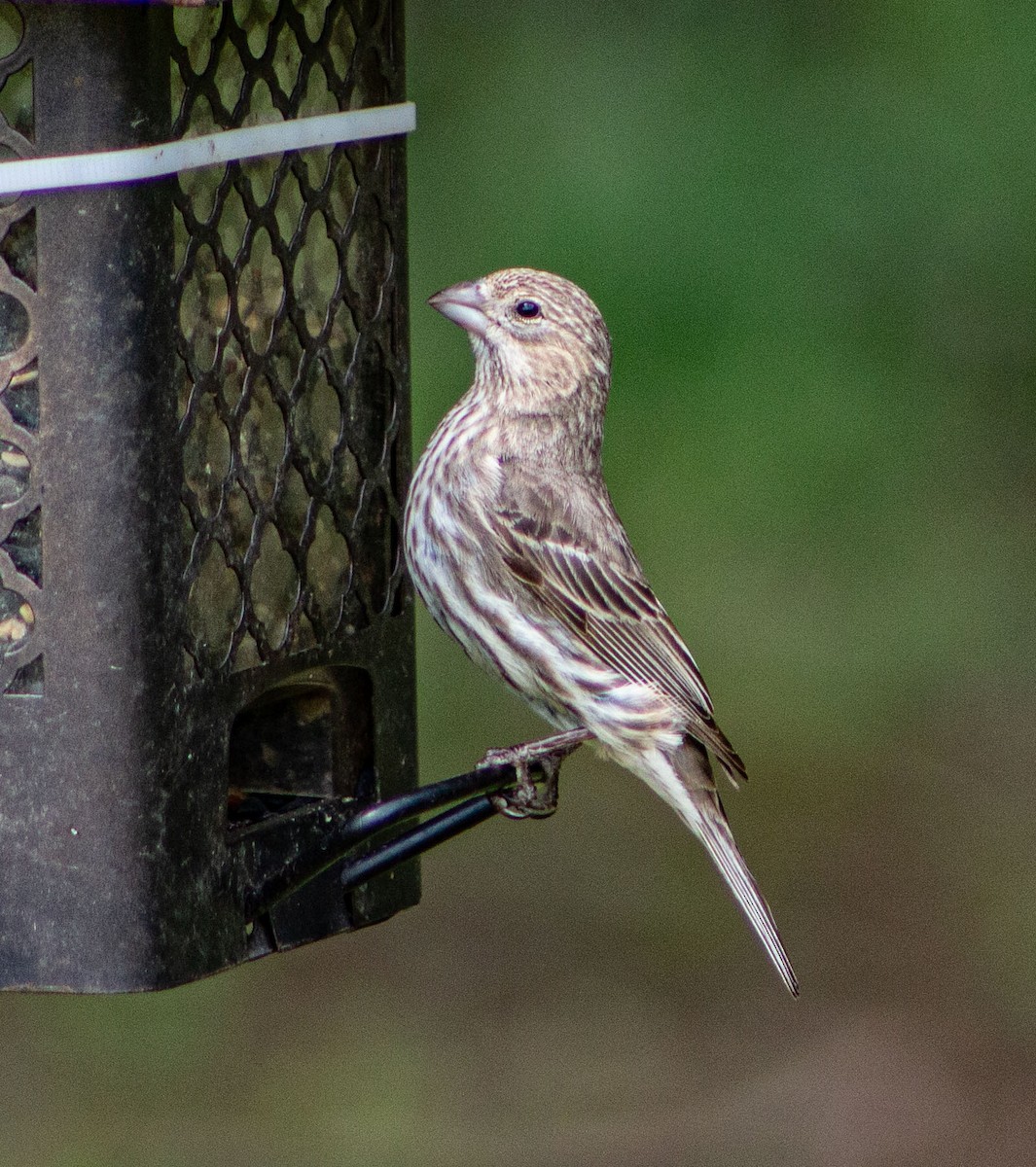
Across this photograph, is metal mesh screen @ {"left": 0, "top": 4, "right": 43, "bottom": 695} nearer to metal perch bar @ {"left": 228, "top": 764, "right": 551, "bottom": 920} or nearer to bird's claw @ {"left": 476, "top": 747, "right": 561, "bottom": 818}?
metal perch bar @ {"left": 228, "top": 764, "right": 551, "bottom": 920}

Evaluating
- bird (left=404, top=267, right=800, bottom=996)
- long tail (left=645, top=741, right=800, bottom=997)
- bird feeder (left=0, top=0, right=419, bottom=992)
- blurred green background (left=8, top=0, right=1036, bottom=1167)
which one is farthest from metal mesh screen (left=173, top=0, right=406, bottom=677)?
blurred green background (left=8, top=0, right=1036, bottom=1167)

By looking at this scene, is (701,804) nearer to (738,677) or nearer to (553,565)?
(553,565)

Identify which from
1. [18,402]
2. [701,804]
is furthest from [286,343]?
[701,804]

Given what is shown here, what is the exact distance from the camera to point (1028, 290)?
29.8 feet

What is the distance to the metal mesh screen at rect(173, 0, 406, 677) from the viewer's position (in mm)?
4664

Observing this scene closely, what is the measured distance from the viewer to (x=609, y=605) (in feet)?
18.5

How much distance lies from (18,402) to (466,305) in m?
1.58

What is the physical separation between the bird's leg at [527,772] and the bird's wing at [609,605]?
A: 26cm

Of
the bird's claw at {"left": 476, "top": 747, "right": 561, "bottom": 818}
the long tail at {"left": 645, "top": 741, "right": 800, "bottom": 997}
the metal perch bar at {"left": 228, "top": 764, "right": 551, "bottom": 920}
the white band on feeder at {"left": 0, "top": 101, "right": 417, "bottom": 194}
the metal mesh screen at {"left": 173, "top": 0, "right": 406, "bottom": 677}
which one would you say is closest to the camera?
the white band on feeder at {"left": 0, "top": 101, "right": 417, "bottom": 194}

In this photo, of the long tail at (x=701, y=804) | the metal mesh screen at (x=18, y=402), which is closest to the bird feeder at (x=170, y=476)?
the metal mesh screen at (x=18, y=402)

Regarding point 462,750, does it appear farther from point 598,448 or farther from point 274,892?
point 274,892

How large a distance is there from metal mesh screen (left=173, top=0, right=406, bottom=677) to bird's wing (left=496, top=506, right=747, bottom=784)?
30 cm

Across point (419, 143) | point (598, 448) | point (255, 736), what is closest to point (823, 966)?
point (419, 143)

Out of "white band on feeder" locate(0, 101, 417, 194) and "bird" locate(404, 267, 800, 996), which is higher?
"white band on feeder" locate(0, 101, 417, 194)
